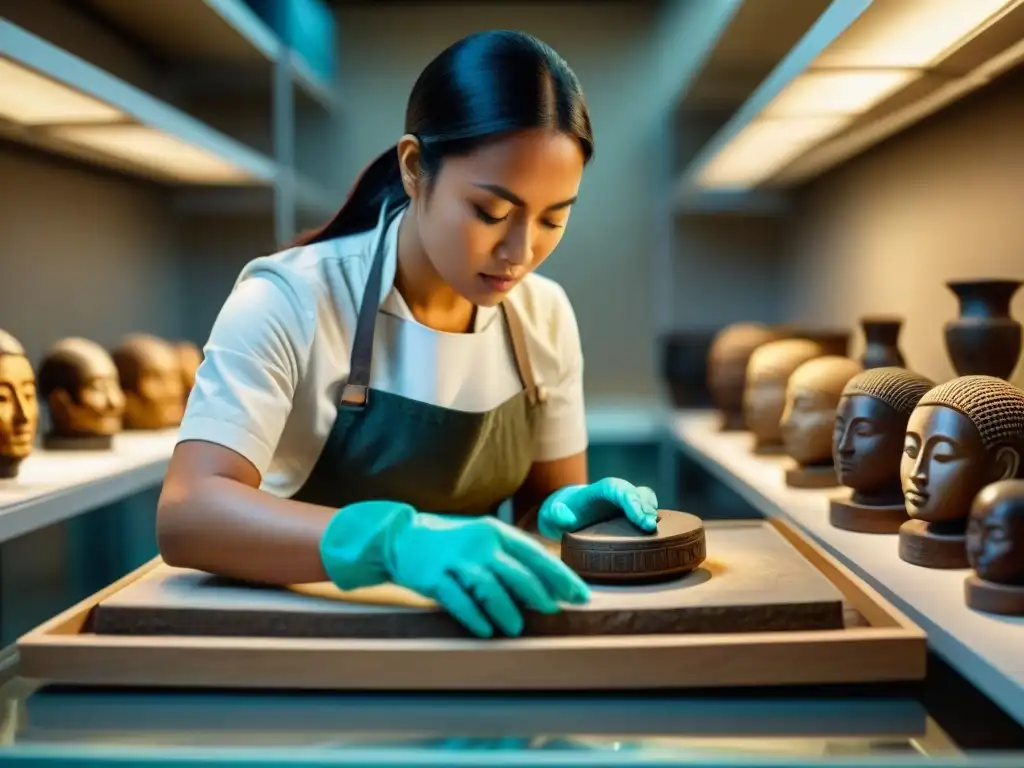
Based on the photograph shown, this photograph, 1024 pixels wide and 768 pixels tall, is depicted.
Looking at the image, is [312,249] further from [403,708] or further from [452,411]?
[403,708]

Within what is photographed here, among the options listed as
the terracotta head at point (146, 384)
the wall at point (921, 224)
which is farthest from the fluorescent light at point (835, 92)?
the terracotta head at point (146, 384)

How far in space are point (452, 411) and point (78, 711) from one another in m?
0.52

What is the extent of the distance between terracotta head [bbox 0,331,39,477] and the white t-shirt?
547 mm

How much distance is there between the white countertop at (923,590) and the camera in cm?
83

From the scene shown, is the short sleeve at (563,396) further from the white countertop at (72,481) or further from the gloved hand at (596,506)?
the white countertop at (72,481)

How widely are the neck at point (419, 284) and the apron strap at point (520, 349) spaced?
8cm

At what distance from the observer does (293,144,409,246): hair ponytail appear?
49.6 inches

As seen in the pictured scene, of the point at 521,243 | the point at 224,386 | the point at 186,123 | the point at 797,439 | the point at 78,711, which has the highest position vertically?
the point at 186,123

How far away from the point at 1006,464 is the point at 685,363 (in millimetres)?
1511

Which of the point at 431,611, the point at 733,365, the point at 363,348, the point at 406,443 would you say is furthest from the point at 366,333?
the point at 733,365

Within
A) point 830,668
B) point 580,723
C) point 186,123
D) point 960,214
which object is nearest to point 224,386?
point 580,723

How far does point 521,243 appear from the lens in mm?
1038

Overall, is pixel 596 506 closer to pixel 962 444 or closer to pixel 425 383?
pixel 425 383

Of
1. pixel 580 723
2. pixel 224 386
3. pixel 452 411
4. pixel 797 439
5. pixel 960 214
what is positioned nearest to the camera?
pixel 580 723
